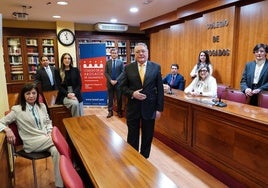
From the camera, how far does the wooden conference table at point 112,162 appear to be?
118 cm

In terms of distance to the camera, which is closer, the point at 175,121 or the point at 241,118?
the point at 241,118

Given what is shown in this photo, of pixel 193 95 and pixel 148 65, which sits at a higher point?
pixel 148 65

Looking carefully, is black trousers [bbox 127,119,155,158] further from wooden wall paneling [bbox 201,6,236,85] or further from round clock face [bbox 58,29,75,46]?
round clock face [bbox 58,29,75,46]

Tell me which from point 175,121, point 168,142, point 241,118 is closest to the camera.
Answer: point 241,118

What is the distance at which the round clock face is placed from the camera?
254 inches

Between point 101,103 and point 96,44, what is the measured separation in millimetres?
1809

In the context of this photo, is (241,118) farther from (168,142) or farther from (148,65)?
(168,142)

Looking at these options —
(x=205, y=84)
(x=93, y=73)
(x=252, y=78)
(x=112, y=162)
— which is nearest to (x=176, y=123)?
(x=205, y=84)

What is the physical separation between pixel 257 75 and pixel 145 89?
6.69ft

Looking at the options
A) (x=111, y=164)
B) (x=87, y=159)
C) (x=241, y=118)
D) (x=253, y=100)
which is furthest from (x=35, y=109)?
(x=253, y=100)

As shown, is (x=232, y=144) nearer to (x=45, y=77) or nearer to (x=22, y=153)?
(x=22, y=153)

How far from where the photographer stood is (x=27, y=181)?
2520 millimetres

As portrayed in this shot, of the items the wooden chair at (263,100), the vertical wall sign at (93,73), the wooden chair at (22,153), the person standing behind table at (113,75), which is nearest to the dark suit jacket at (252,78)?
the wooden chair at (263,100)

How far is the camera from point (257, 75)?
3.30 metres
